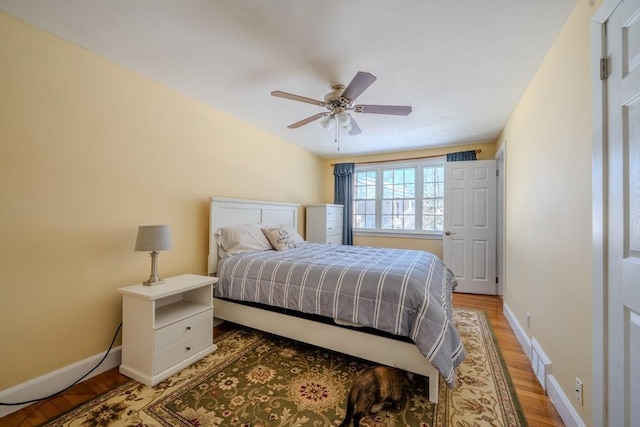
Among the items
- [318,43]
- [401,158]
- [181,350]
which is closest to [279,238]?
[181,350]

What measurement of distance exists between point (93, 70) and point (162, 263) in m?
1.63

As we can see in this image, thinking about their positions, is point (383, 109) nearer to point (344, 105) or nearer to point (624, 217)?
point (344, 105)

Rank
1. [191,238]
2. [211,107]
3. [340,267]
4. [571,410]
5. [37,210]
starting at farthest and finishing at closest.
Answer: [211,107]
[191,238]
[340,267]
[37,210]
[571,410]

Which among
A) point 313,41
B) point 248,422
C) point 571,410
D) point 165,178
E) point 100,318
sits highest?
point 313,41

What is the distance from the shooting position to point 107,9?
1.50m

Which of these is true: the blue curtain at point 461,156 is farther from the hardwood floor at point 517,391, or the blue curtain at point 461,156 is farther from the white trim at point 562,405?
the white trim at point 562,405

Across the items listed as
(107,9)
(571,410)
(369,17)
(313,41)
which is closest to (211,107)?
(107,9)

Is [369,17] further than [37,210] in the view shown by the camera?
No

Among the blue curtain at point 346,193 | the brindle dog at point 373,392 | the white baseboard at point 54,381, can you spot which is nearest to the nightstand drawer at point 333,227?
the blue curtain at point 346,193

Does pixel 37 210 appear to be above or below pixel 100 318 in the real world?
above

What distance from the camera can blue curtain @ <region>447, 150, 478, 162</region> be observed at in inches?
160

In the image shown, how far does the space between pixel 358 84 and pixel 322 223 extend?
285cm

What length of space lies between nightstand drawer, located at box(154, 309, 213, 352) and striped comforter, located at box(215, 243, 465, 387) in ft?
1.06

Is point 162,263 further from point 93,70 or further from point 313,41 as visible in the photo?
point 313,41
